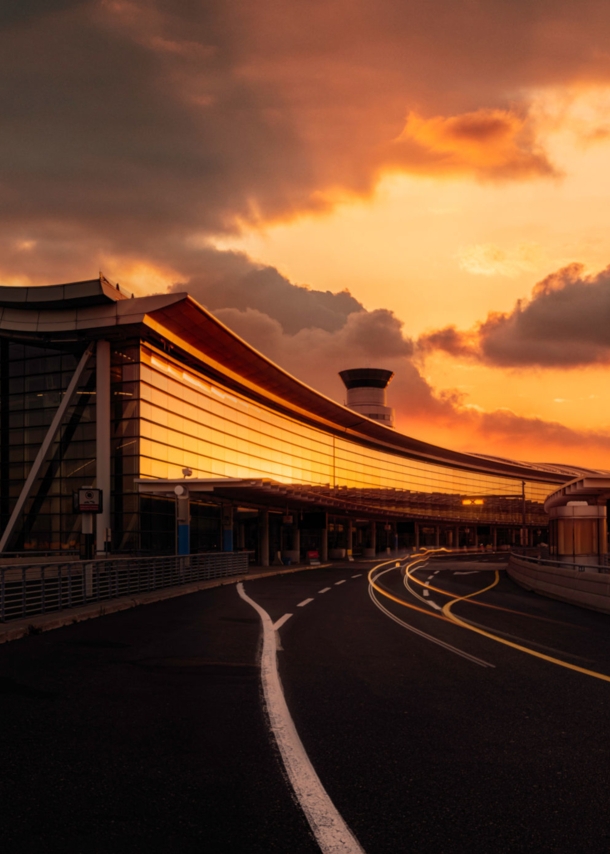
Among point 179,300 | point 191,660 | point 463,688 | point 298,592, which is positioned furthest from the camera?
point 179,300

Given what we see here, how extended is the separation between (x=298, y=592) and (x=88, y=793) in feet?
68.4

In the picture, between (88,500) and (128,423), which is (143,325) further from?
(88,500)

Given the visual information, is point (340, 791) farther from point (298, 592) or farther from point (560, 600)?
point (298, 592)

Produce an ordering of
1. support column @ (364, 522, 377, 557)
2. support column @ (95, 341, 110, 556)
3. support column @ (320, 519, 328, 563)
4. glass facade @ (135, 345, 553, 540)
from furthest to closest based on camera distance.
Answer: support column @ (364, 522, 377, 557) < support column @ (320, 519, 328, 563) < glass facade @ (135, 345, 553, 540) < support column @ (95, 341, 110, 556)

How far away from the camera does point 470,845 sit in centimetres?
383

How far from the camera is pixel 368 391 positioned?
463ft

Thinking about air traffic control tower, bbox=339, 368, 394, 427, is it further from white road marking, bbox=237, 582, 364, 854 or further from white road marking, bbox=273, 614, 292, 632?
white road marking, bbox=237, 582, 364, 854

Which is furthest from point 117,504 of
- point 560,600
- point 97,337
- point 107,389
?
point 560,600

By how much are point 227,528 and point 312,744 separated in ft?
147

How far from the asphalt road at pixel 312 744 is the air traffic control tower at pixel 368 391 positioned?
12851cm

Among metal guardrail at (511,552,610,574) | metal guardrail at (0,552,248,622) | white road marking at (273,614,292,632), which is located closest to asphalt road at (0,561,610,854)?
white road marking at (273,614,292,632)

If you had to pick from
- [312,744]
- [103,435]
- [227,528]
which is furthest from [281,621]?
[227,528]

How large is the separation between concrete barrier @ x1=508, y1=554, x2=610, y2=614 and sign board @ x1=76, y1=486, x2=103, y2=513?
14295 millimetres

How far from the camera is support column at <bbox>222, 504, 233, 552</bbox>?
161 ft
